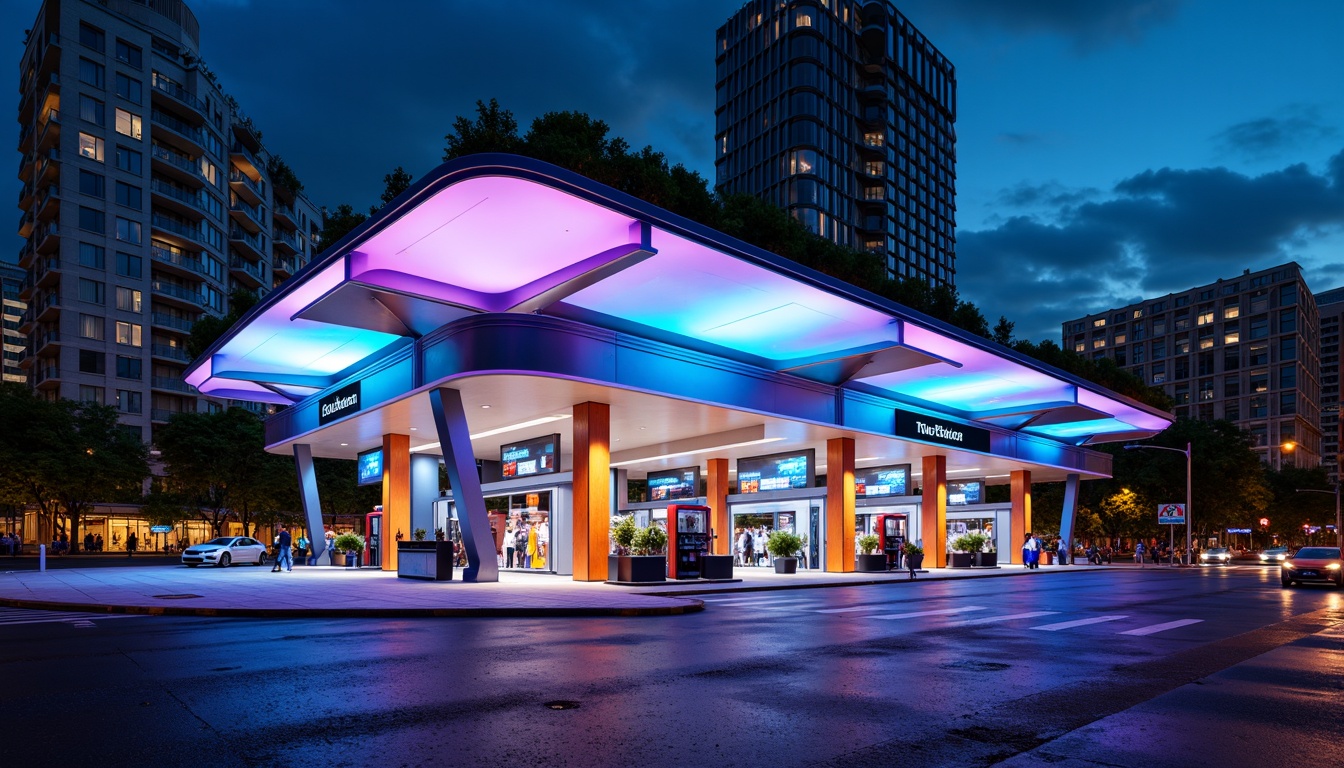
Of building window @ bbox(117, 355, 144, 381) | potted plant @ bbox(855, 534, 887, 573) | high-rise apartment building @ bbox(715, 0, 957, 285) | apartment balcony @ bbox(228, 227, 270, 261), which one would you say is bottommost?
potted plant @ bbox(855, 534, 887, 573)

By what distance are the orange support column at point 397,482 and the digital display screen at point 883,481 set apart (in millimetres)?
18313

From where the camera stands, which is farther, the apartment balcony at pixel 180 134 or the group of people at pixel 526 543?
the apartment balcony at pixel 180 134

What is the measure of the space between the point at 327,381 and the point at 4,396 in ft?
103

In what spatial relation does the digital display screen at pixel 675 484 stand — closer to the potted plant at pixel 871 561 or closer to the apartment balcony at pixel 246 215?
the potted plant at pixel 871 561

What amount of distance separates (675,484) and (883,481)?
10705 millimetres

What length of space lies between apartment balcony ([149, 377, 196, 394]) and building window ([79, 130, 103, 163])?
17.4 m

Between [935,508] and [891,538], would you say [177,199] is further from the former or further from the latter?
[891,538]

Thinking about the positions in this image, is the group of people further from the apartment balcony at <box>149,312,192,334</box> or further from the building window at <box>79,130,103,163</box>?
the building window at <box>79,130,103,163</box>

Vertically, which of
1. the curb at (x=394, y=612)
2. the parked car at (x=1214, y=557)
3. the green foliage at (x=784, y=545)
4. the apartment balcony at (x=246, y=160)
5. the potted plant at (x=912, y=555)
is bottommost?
the parked car at (x=1214, y=557)

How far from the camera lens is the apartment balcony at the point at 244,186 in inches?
3451

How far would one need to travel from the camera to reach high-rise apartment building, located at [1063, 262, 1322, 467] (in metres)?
135

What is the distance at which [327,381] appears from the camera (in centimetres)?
3469

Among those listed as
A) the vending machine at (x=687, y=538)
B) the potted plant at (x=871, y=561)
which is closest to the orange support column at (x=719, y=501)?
the potted plant at (x=871, y=561)

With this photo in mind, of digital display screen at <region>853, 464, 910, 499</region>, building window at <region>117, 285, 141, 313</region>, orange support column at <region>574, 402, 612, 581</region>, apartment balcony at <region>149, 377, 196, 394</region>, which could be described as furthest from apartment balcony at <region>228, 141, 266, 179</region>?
orange support column at <region>574, 402, 612, 581</region>
